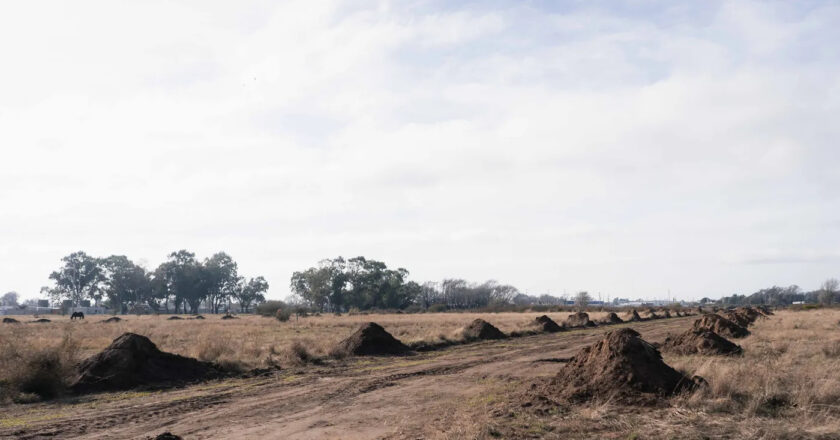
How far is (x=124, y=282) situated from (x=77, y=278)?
35.3 feet

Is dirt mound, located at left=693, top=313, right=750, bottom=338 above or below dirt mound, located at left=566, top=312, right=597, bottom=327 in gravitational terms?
above

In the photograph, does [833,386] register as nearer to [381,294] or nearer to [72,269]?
[381,294]

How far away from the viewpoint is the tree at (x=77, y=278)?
127188mm

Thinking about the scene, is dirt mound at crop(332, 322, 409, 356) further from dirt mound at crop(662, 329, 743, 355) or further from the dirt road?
dirt mound at crop(662, 329, 743, 355)

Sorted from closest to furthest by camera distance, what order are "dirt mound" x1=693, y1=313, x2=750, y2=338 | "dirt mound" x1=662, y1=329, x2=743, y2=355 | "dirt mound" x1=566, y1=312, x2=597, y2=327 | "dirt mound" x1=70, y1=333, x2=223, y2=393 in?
"dirt mound" x1=70, y1=333, x2=223, y2=393 → "dirt mound" x1=662, y1=329, x2=743, y2=355 → "dirt mound" x1=693, y1=313, x2=750, y2=338 → "dirt mound" x1=566, y1=312, x2=597, y2=327

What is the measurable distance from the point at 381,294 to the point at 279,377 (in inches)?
4161

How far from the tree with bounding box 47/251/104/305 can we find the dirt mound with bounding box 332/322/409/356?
123 meters

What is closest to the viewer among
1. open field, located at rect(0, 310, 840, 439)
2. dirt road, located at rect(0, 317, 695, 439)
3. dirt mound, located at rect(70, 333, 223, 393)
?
open field, located at rect(0, 310, 840, 439)

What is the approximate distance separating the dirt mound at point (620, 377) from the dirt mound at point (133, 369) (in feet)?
39.6

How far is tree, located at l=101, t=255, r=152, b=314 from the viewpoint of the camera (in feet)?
417

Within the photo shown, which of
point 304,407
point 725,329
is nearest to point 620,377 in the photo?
point 304,407

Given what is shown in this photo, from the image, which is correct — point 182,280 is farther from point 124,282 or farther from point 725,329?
point 725,329

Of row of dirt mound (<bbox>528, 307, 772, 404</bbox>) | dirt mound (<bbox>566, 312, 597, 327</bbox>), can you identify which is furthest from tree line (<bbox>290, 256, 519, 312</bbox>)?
row of dirt mound (<bbox>528, 307, 772, 404</bbox>)

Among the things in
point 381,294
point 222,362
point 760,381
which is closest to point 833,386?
point 760,381
